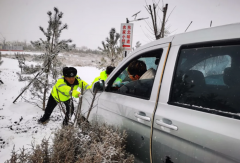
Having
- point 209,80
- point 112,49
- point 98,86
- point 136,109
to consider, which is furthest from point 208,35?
point 112,49

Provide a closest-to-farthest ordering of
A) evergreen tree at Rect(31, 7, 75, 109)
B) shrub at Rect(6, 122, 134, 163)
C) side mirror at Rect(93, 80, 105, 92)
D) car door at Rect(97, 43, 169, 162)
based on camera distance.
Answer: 1. shrub at Rect(6, 122, 134, 163)
2. car door at Rect(97, 43, 169, 162)
3. side mirror at Rect(93, 80, 105, 92)
4. evergreen tree at Rect(31, 7, 75, 109)

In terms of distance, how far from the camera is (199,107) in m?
1.08

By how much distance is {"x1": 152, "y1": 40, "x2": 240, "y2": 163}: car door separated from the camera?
92cm

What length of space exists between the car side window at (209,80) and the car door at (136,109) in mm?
217

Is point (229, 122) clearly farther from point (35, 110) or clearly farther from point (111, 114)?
point (35, 110)

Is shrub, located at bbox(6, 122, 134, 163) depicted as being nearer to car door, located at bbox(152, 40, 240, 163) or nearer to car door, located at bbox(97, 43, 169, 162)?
car door, located at bbox(97, 43, 169, 162)

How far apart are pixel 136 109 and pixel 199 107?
0.59 meters

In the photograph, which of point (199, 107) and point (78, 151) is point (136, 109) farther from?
point (78, 151)

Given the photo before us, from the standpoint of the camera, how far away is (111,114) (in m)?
1.88

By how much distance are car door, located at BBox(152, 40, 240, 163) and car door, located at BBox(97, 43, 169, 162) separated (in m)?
0.11

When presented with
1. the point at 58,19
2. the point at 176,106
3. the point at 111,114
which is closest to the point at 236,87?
the point at 176,106

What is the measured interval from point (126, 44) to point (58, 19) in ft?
12.3

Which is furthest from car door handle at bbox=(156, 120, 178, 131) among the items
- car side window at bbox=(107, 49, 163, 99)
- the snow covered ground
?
the snow covered ground

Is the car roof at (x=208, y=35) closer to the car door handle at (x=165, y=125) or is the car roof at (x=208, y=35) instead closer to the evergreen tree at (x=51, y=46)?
the car door handle at (x=165, y=125)
